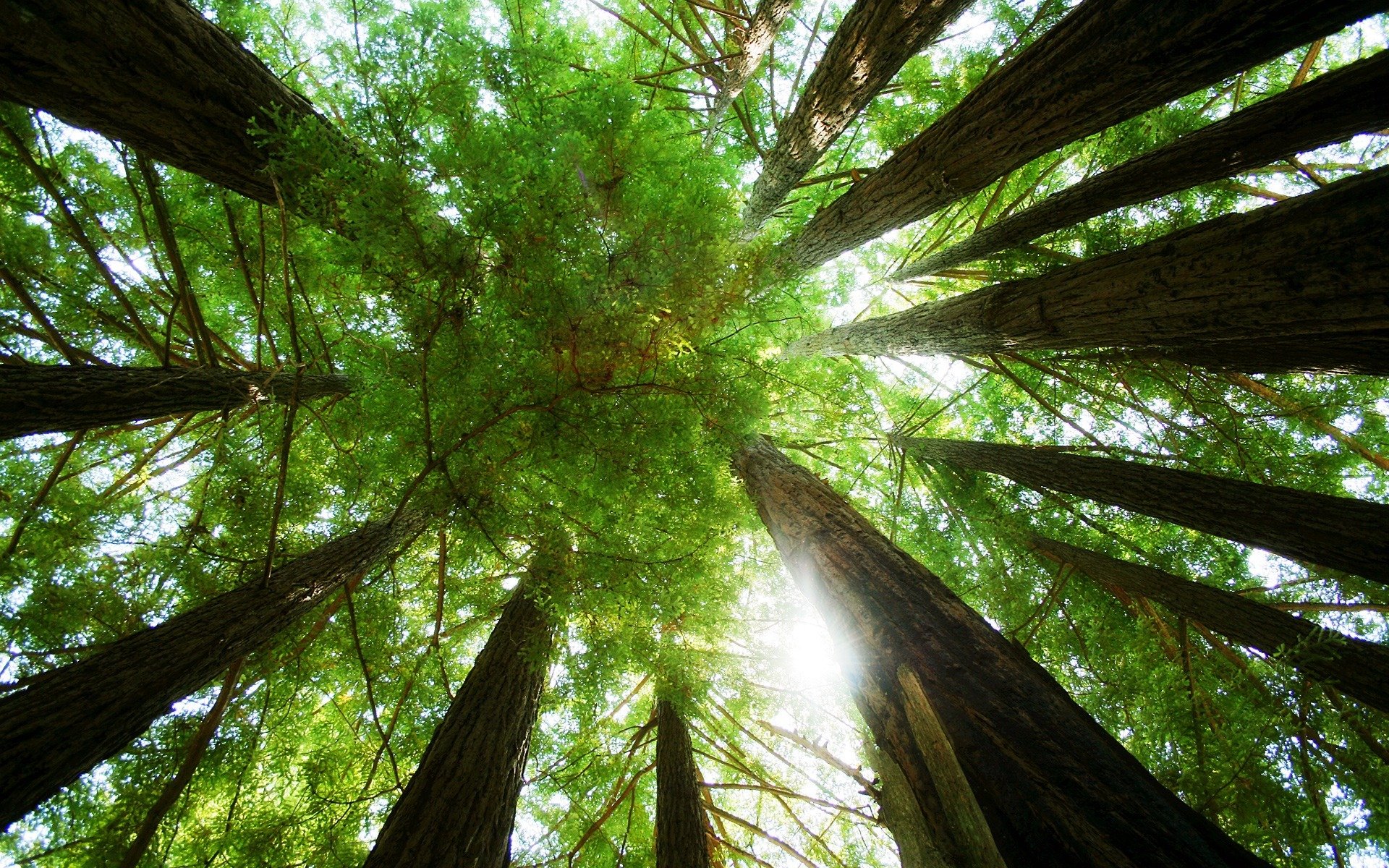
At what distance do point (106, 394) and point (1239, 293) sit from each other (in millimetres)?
5165

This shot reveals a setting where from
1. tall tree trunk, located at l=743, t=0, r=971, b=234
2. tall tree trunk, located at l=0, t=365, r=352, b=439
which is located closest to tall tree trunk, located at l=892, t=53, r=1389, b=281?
tall tree trunk, located at l=743, t=0, r=971, b=234

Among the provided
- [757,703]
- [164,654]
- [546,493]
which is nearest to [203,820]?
[164,654]

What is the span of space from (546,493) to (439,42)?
2.34 m

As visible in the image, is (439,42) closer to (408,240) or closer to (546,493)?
(408,240)

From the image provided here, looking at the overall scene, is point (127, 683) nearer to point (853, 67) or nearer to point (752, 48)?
point (853, 67)

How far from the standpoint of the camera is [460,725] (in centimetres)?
354

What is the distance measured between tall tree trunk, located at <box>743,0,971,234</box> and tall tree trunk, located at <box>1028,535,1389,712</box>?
3612mm

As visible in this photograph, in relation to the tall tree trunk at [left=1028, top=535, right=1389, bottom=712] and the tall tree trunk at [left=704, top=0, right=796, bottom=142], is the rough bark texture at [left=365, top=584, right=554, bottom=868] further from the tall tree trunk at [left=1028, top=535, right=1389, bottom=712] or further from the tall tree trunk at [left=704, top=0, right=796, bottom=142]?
the tall tree trunk at [left=704, top=0, right=796, bottom=142]

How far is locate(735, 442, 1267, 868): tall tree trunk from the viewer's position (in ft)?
5.00

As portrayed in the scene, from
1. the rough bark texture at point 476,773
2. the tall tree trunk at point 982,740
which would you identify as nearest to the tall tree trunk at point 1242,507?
the tall tree trunk at point 982,740

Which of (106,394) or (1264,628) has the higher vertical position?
(1264,628)

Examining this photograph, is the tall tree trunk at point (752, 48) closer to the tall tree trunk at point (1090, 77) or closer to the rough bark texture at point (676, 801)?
the tall tree trunk at point (1090, 77)

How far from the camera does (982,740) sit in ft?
6.23

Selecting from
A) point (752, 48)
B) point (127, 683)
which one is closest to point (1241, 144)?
point (752, 48)
